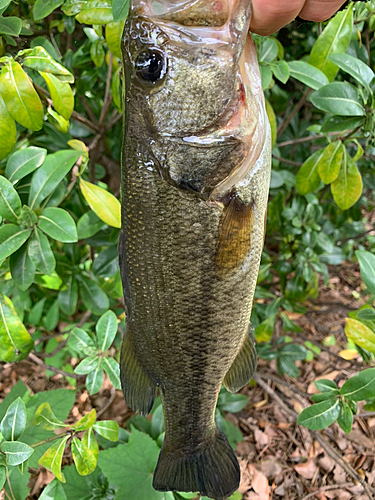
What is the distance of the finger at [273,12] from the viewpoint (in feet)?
2.25

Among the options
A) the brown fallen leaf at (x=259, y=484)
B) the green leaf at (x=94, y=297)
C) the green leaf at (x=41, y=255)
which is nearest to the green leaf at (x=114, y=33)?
the green leaf at (x=41, y=255)

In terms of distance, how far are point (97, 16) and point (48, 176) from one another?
19.3 inches

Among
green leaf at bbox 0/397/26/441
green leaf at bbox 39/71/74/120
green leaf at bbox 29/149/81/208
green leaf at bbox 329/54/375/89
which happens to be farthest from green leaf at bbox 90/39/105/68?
green leaf at bbox 0/397/26/441

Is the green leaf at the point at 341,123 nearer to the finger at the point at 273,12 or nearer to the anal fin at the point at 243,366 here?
the finger at the point at 273,12

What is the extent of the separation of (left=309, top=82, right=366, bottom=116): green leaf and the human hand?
346mm

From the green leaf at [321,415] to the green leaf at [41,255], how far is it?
0.96m

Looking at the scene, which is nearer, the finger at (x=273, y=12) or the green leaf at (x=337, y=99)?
the finger at (x=273, y=12)

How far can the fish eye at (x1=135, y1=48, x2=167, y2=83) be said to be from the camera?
2.51 ft

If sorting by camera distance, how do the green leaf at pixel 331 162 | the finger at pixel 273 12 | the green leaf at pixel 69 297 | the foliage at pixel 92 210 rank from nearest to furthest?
1. the finger at pixel 273 12
2. the foliage at pixel 92 210
3. the green leaf at pixel 331 162
4. the green leaf at pixel 69 297

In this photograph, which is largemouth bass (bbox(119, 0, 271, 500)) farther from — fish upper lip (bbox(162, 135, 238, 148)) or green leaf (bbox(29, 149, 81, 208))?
green leaf (bbox(29, 149, 81, 208))

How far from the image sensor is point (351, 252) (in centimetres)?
260

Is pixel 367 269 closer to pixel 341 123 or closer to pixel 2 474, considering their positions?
pixel 341 123

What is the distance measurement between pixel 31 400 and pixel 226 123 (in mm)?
1634

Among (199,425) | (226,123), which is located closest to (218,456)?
(199,425)
